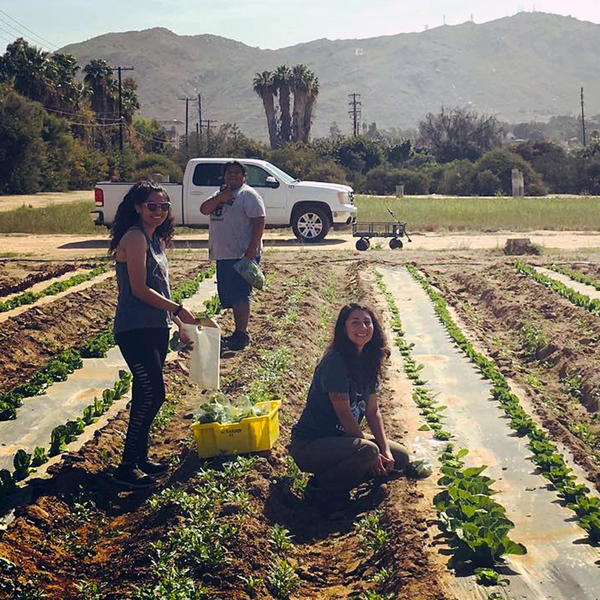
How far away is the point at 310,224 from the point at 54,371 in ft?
47.2

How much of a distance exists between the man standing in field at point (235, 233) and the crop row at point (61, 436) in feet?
4.69

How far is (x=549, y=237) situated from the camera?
25734mm

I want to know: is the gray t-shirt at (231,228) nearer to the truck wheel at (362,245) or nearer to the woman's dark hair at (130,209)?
the woman's dark hair at (130,209)

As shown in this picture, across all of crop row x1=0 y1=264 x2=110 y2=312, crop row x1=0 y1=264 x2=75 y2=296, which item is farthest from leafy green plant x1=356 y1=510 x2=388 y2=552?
crop row x1=0 y1=264 x2=75 y2=296

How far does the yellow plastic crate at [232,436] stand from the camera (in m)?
6.96

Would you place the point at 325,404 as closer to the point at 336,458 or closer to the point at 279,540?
the point at 336,458

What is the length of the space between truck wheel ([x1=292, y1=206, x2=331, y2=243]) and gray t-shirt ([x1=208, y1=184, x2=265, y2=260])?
13.0 meters

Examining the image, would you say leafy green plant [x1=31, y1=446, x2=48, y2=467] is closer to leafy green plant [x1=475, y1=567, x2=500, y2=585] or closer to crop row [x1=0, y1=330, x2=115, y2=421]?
crop row [x1=0, y1=330, x2=115, y2=421]

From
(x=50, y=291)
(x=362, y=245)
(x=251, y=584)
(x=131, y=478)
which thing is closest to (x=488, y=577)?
(x=251, y=584)

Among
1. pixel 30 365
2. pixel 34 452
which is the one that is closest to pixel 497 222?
pixel 30 365

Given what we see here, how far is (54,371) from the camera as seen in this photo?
985 centimetres

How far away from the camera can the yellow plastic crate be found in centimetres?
696

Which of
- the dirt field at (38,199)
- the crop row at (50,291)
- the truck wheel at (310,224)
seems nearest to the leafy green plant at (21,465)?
the crop row at (50,291)

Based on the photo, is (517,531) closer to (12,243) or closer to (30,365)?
(30,365)
